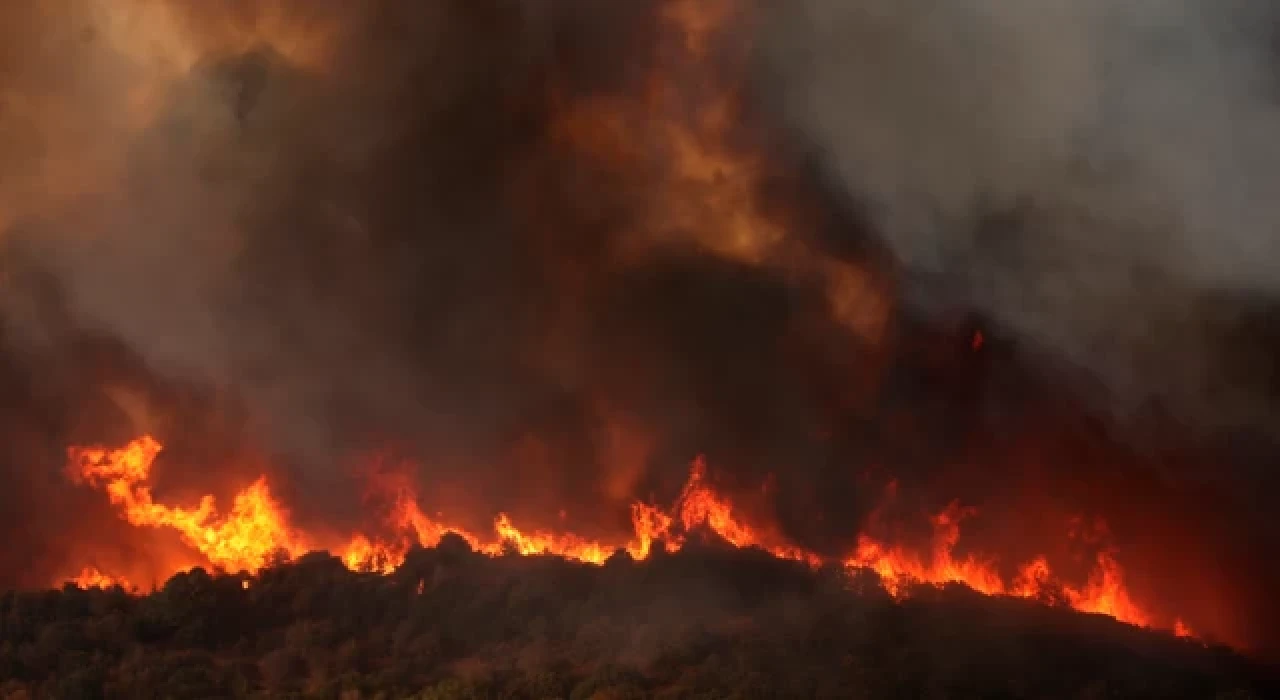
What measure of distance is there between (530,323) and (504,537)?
202 inches

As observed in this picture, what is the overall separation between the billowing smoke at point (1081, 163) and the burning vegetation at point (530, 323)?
0.20m

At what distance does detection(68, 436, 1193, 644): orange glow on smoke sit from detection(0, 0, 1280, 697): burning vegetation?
0.26ft

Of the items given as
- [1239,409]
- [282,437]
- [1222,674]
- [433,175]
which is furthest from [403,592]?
[1239,409]

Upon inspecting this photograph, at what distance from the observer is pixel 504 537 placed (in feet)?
101

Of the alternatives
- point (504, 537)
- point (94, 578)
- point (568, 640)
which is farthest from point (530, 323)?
point (94, 578)

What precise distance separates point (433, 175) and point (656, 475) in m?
8.69

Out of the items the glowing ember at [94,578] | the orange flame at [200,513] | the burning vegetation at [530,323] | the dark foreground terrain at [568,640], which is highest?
the burning vegetation at [530,323]

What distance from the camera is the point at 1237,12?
2430 cm

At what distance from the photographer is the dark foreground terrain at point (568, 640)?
22125 millimetres

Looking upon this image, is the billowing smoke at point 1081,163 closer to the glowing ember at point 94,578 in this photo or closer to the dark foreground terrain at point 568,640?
the dark foreground terrain at point 568,640

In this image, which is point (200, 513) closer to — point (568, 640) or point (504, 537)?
point (504, 537)

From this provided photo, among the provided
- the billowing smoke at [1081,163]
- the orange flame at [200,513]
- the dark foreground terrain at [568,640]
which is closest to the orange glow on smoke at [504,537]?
the orange flame at [200,513]

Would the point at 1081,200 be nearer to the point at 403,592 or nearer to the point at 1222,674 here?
the point at 1222,674

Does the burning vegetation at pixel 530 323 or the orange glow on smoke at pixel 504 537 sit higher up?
the burning vegetation at pixel 530 323
